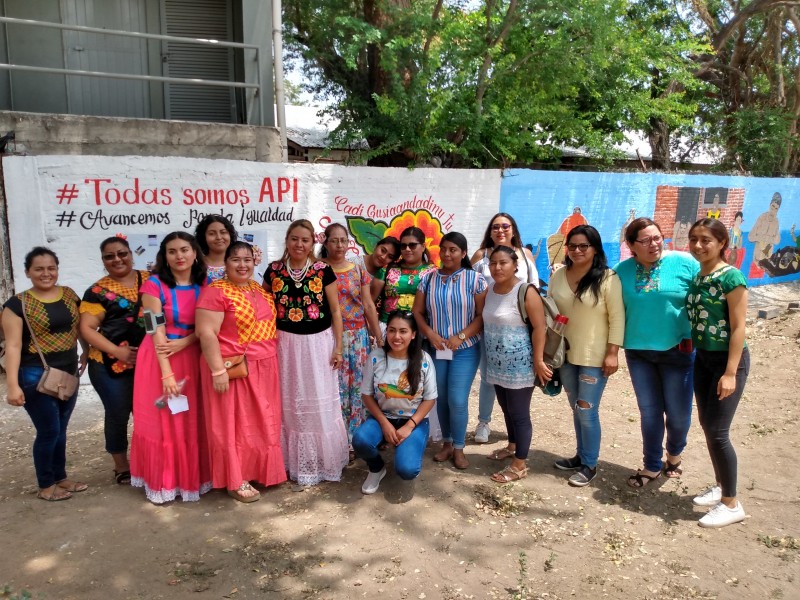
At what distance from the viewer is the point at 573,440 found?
16.3 ft

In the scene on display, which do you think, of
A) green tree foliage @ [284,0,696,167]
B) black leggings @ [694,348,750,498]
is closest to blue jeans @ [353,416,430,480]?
black leggings @ [694,348,750,498]

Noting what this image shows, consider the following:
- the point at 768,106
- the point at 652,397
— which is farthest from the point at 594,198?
the point at 768,106

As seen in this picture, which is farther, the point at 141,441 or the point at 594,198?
the point at 594,198

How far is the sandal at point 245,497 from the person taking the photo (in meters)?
3.78

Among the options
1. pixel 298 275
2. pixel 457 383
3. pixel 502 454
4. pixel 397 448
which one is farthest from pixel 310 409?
pixel 502 454

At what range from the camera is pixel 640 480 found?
4094 mm

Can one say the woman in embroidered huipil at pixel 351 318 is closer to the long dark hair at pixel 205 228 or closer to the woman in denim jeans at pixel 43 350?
the long dark hair at pixel 205 228

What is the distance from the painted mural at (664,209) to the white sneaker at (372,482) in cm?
508

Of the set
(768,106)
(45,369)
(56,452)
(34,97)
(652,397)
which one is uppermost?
(768,106)

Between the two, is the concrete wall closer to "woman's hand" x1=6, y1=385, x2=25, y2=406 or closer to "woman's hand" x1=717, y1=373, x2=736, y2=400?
"woman's hand" x1=6, y1=385, x2=25, y2=406

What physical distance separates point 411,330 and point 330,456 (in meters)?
1.02

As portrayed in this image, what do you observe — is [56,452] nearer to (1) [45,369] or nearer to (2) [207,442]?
(1) [45,369]

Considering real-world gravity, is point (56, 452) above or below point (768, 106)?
below

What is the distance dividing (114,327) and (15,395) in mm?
625
